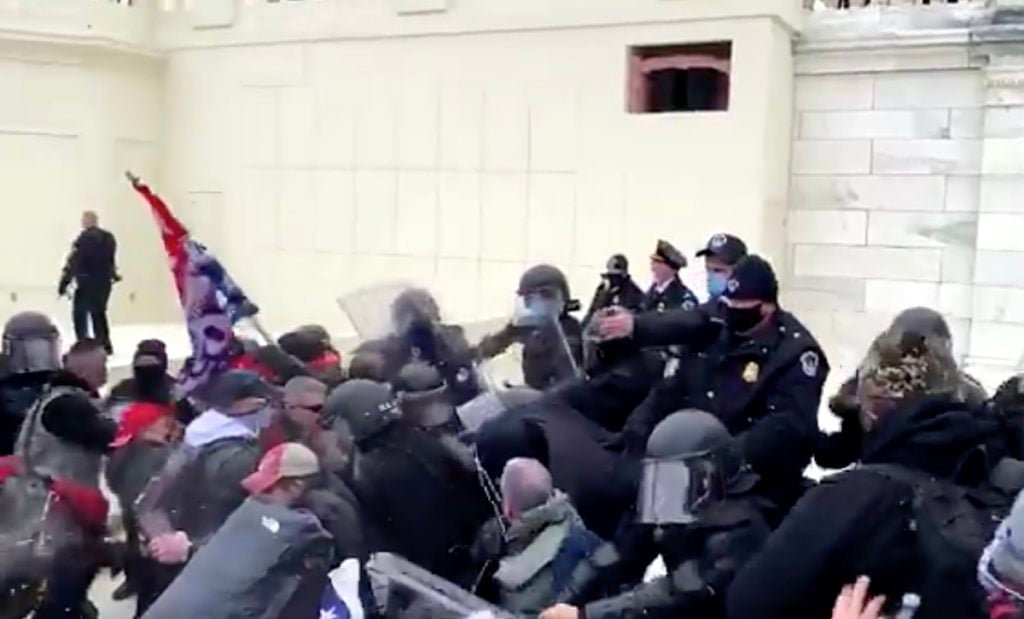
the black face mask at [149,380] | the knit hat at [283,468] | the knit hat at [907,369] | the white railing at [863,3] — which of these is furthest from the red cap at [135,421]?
the white railing at [863,3]

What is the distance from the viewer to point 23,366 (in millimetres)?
5457

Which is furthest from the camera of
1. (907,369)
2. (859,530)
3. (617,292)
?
(617,292)

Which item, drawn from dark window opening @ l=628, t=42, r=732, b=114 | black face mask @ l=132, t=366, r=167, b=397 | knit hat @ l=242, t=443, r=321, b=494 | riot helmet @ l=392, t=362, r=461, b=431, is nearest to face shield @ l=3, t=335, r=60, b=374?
black face mask @ l=132, t=366, r=167, b=397

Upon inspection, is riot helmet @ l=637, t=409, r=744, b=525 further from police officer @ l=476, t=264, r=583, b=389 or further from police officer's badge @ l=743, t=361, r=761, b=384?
police officer @ l=476, t=264, r=583, b=389

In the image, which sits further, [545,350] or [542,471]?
[545,350]

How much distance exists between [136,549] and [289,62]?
11792 mm

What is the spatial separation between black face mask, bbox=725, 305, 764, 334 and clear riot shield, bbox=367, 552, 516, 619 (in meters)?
1.71

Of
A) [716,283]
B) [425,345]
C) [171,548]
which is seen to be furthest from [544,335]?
[171,548]

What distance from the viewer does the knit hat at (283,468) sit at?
3650 mm

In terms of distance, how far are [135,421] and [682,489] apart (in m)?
2.43

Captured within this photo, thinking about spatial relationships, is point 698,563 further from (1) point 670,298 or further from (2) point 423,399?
(1) point 670,298

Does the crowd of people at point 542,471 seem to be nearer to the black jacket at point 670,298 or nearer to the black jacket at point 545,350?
the black jacket at point 545,350

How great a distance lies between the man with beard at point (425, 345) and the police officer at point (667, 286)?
140 cm

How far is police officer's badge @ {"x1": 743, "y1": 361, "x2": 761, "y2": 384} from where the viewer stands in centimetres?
479
